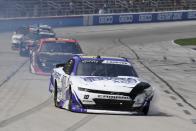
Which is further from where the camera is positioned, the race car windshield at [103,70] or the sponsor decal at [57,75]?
the sponsor decal at [57,75]

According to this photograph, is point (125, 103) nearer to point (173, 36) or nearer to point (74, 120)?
point (74, 120)

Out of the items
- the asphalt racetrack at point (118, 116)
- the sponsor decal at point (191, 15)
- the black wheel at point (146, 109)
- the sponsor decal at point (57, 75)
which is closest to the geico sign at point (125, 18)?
the sponsor decal at point (191, 15)

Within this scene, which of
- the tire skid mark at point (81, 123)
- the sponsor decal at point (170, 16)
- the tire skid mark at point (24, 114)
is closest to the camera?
the tire skid mark at point (81, 123)

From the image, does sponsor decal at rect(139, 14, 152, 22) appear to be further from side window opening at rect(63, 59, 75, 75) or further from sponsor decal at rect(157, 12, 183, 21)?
side window opening at rect(63, 59, 75, 75)

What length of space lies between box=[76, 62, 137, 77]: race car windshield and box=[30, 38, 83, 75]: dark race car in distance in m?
7.94

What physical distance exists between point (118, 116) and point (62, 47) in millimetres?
10476

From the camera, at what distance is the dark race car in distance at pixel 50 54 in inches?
846

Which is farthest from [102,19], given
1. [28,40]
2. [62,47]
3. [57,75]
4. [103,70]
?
[103,70]

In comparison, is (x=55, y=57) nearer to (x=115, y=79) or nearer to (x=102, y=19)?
(x=115, y=79)

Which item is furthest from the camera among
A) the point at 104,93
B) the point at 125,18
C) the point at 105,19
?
the point at 125,18

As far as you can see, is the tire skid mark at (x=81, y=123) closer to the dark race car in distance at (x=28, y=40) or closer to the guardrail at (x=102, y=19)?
the dark race car in distance at (x=28, y=40)

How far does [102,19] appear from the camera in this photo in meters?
63.9

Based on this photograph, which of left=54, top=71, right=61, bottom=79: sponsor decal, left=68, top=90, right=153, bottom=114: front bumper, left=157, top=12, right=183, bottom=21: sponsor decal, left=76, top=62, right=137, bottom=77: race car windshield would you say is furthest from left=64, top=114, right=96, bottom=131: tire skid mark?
left=157, top=12, right=183, bottom=21: sponsor decal

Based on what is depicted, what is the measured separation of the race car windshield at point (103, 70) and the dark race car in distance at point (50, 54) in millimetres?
7942
